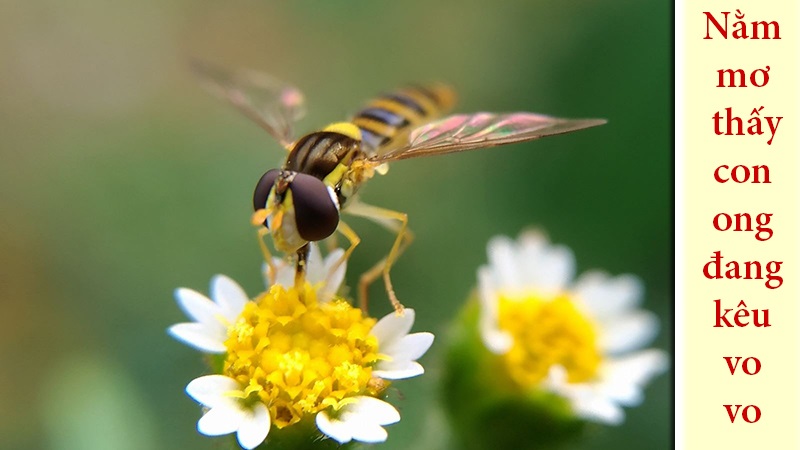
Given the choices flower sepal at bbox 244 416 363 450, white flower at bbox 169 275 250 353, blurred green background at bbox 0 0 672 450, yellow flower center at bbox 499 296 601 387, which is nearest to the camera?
flower sepal at bbox 244 416 363 450

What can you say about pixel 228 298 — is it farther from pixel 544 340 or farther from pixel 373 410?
pixel 544 340

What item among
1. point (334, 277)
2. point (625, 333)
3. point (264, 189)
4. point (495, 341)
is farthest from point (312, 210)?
point (625, 333)

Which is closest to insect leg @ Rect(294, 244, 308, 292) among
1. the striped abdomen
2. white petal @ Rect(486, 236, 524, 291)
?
the striped abdomen

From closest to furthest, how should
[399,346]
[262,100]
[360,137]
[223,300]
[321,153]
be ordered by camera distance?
[399,346]
[223,300]
[321,153]
[360,137]
[262,100]

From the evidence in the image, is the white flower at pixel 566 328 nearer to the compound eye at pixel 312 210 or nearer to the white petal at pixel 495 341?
the white petal at pixel 495 341

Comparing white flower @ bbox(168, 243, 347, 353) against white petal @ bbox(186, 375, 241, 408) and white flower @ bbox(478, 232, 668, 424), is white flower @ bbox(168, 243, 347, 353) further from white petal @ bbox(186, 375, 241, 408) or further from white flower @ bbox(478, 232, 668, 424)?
white flower @ bbox(478, 232, 668, 424)

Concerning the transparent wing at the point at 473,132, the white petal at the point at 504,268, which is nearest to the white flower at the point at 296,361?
the transparent wing at the point at 473,132
